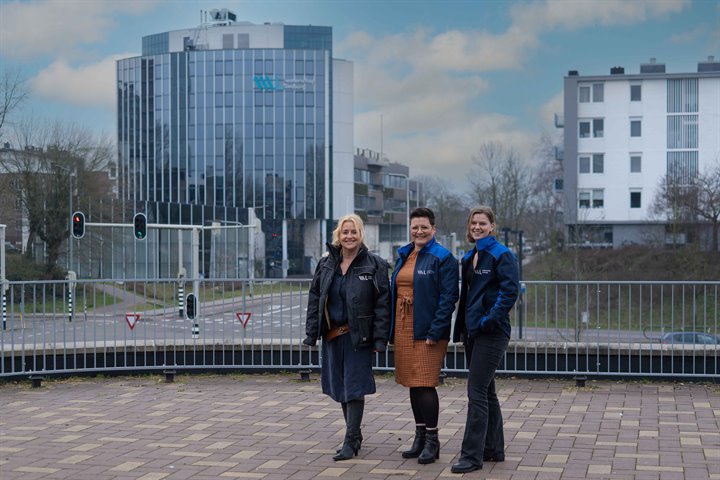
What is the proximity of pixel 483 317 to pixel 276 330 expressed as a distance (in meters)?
5.63

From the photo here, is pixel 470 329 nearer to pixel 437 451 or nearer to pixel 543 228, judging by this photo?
pixel 437 451

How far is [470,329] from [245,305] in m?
5.77

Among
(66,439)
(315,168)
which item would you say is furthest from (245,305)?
(315,168)

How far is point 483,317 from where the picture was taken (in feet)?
22.5

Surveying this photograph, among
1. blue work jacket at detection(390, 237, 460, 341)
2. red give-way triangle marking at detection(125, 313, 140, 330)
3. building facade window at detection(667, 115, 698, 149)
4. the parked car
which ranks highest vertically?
building facade window at detection(667, 115, 698, 149)

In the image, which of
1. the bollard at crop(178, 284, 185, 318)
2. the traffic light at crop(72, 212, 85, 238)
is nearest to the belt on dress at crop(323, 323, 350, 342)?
Answer: the bollard at crop(178, 284, 185, 318)

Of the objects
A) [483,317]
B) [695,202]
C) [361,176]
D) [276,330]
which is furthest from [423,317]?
[361,176]

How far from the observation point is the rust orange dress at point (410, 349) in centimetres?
712

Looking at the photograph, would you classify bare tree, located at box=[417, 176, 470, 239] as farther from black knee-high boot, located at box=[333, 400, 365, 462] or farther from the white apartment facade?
black knee-high boot, located at box=[333, 400, 365, 462]

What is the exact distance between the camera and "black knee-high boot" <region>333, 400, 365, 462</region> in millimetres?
7301

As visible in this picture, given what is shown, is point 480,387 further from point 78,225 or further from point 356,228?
point 78,225

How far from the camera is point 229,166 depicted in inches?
3383

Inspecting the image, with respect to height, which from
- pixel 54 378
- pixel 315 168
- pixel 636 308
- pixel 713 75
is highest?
pixel 713 75

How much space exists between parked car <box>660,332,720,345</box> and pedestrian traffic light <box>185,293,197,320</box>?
19.2 ft
